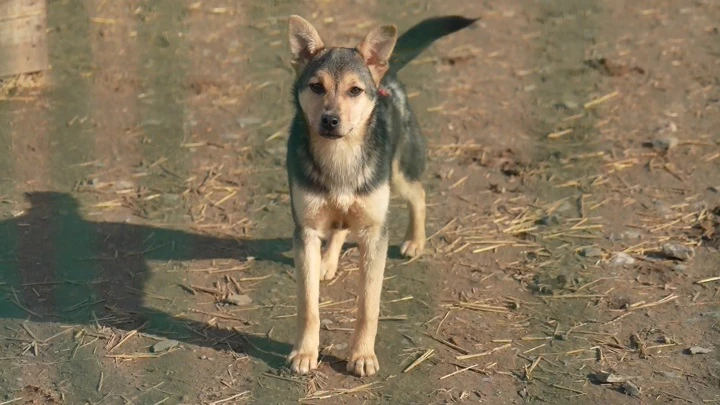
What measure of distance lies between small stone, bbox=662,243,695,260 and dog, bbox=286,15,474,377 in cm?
192

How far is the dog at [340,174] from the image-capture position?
17.8 feet

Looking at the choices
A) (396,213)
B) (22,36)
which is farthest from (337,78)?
(22,36)

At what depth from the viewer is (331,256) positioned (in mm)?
6477

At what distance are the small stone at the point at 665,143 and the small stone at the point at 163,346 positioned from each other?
3960mm

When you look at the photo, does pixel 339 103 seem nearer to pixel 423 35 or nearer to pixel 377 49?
pixel 377 49

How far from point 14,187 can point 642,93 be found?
4.79 metres

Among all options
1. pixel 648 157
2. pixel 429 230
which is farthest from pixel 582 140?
pixel 429 230

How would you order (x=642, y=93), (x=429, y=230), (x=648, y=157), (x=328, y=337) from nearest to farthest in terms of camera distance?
(x=328, y=337) < (x=429, y=230) < (x=648, y=157) < (x=642, y=93)

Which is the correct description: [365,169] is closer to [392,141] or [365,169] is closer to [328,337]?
[392,141]

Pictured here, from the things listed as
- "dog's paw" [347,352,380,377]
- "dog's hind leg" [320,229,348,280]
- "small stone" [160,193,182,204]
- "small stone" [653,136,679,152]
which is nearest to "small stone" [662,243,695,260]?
"small stone" [653,136,679,152]

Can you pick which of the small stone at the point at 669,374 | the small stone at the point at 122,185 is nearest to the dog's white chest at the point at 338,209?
the small stone at the point at 669,374

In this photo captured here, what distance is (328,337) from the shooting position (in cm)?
587

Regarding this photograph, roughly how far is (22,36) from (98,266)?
2970 millimetres

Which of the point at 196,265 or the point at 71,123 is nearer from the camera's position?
the point at 196,265
